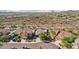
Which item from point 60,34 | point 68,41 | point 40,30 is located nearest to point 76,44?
point 68,41

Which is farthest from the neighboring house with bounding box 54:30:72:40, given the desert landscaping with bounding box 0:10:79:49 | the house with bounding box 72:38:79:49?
the house with bounding box 72:38:79:49

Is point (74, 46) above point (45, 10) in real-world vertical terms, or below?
below

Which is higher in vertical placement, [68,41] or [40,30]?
[40,30]

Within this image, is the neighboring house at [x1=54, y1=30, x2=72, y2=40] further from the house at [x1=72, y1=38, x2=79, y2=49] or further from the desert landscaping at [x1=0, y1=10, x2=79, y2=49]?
the house at [x1=72, y1=38, x2=79, y2=49]

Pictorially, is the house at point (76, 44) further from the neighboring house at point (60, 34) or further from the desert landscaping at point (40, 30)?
the neighboring house at point (60, 34)

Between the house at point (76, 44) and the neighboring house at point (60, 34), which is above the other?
the neighboring house at point (60, 34)

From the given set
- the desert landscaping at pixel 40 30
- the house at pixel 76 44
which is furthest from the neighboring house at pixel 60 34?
the house at pixel 76 44

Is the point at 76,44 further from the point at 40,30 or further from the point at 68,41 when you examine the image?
the point at 40,30

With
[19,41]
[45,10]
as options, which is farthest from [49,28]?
[19,41]

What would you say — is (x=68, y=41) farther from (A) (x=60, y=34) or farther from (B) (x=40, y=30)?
(B) (x=40, y=30)
